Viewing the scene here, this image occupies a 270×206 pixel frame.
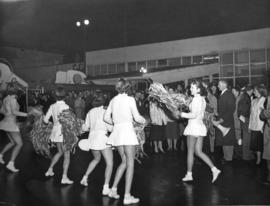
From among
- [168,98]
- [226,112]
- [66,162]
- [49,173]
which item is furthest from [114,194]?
[226,112]

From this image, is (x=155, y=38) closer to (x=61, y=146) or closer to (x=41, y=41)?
(x=41, y=41)

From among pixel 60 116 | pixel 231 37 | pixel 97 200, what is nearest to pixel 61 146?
pixel 60 116

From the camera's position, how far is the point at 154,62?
19000 millimetres

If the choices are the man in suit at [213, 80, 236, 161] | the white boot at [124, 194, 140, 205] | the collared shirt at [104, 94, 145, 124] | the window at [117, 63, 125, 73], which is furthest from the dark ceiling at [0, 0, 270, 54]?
the white boot at [124, 194, 140, 205]

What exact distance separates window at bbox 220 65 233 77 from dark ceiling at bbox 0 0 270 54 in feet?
5.96

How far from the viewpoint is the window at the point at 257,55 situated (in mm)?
17094

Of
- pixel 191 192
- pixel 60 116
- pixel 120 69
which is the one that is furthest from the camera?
pixel 120 69

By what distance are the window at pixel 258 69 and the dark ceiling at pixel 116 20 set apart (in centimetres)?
187

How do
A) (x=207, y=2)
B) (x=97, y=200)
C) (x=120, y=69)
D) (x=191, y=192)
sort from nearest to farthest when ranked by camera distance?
1. (x=97, y=200)
2. (x=191, y=192)
3. (x=207, y=2)
4. (x=120, y=69)

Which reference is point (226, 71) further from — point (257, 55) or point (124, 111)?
point (124, 111)

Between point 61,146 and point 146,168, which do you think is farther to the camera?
point 146,168

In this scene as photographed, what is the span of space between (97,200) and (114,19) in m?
13.4

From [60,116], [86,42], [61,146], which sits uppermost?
[86,42]

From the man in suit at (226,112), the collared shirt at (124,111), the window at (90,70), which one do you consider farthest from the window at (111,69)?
the collared shirt at (124,111)
